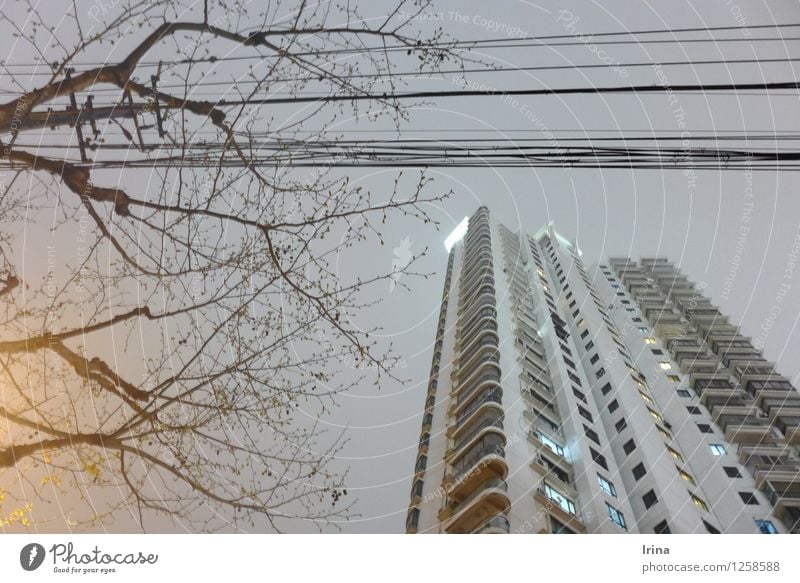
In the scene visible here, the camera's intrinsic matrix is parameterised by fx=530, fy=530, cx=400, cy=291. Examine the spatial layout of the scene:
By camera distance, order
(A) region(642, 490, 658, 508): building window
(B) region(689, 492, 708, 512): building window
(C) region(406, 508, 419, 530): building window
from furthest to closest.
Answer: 1. (B) region(689, 492, 708, 512): building window
2. (A) region(642, 490, 658, 508): building window
3. (C) region(406, 508, 419, 530): building window

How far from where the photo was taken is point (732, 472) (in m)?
15.7

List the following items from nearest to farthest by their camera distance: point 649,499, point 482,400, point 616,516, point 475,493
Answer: point 475,493 < point 616,516 < point 649,499 < point 482,400

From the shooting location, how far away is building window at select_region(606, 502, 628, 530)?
11445 mm

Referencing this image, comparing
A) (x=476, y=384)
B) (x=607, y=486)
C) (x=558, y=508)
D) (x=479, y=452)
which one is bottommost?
(x=558, y=508)

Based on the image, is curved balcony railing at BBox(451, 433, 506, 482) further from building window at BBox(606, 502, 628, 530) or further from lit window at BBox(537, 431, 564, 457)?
building window at BBox(606, 502, 628, 530)

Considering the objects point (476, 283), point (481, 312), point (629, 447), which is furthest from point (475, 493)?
point (476, 283)

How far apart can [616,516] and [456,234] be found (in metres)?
23.1

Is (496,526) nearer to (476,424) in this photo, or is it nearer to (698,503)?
(476,424)

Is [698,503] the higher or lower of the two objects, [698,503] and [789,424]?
the lower

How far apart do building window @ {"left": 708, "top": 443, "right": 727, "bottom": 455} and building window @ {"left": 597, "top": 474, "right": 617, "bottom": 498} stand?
560cm

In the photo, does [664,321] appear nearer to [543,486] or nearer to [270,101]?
[543,486]

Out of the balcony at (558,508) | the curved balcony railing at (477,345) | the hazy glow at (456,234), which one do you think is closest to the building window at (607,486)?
the balcony at (558,508)

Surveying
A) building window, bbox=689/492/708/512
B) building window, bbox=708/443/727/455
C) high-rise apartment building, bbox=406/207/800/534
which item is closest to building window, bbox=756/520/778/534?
high-rise apartment building, bbox=406/207/800/534

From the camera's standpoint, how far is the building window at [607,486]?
1239cm
